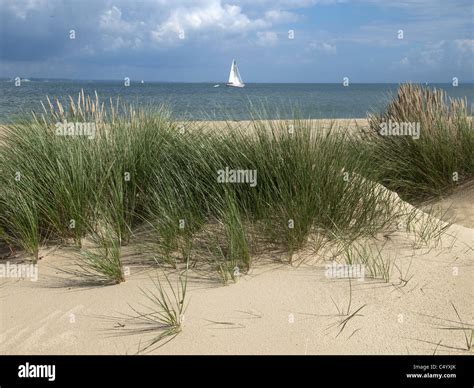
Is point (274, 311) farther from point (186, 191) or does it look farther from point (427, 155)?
point (427, 155)

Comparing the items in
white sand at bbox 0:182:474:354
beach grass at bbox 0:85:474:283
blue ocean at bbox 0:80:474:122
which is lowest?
white sand at bbox 0:182:474:354

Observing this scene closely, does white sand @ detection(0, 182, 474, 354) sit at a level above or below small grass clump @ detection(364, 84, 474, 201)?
below

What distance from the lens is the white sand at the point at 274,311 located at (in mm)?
2996

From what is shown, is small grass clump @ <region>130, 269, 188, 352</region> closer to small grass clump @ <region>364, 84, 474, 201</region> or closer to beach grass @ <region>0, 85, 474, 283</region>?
beach grass @ <region>0, 85, 474, 283</region>

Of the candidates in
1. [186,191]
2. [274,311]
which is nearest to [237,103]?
[186,191]

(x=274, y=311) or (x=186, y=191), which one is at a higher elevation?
(x=186, y=191)

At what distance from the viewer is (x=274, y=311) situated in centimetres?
333

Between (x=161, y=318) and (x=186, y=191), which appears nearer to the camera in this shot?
(x=161, y=318)

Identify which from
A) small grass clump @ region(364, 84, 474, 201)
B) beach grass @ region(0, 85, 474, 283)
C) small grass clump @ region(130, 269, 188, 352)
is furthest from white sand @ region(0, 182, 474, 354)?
small grass clump @ region(364, 84, 474, 201)

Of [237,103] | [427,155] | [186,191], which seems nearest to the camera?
[186,191]

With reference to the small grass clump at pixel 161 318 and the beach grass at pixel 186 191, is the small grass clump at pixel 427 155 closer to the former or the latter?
the beach grass at pixel 186 191

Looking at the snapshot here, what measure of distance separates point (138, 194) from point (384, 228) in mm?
2236

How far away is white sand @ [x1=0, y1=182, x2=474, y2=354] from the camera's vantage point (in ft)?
9.83
